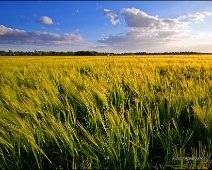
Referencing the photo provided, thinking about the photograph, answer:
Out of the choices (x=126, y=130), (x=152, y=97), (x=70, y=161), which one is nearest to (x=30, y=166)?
(x=70, y=161)

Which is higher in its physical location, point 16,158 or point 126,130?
point 126,130

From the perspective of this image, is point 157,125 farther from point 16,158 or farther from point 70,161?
point 16,158

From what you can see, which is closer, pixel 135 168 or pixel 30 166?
pixel 135 168

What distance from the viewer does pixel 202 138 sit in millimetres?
2357

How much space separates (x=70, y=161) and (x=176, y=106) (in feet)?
4.28

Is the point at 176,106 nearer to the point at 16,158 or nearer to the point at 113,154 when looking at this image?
the point at 113,154

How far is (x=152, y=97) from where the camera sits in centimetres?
338

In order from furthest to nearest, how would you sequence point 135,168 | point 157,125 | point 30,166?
point 157,125 → point 30,166 → point 135,168

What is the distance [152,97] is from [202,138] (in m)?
1.10

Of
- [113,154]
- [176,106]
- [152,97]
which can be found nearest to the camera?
[113,154]

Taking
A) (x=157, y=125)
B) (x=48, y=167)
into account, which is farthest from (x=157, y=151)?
(x=48, y=167)

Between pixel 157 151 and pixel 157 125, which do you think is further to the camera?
pixel 157 125

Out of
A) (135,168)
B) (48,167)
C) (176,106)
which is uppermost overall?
(176,106)

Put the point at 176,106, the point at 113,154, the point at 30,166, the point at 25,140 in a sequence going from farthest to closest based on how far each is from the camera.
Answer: the point at 176,106
the point at 25,140
the point at 30,166
the point at 113,154
